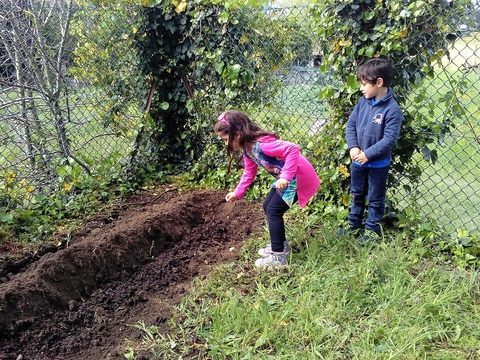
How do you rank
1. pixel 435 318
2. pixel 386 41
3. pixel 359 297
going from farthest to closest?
pixel 386 41
pixel 359 297
pixel 435 318

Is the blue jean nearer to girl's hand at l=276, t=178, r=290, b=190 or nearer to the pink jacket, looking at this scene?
the pink jacket

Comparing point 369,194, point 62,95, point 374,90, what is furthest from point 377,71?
point 62,95

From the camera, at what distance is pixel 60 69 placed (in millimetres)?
4301

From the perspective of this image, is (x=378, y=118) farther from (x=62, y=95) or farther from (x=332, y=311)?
(x=62, y=95)

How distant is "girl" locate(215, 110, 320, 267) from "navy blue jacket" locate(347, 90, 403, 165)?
46cm

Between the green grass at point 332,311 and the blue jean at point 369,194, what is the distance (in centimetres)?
25

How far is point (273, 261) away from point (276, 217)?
0.33 metres

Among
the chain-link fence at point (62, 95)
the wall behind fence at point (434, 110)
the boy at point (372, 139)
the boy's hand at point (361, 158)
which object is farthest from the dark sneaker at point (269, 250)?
the chain-link fence at point (62, 95)

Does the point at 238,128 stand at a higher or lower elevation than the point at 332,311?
higher

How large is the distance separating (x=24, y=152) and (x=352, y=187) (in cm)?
327

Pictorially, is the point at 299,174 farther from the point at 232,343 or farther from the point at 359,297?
the point at 232,343

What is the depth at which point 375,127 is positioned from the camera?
2.90 meters

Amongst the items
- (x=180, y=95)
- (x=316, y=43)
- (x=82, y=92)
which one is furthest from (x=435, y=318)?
(x=82, y=92)

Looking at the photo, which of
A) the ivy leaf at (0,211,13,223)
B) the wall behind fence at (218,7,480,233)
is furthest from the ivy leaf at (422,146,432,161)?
the ivy leaf at (0,211,13,223)
